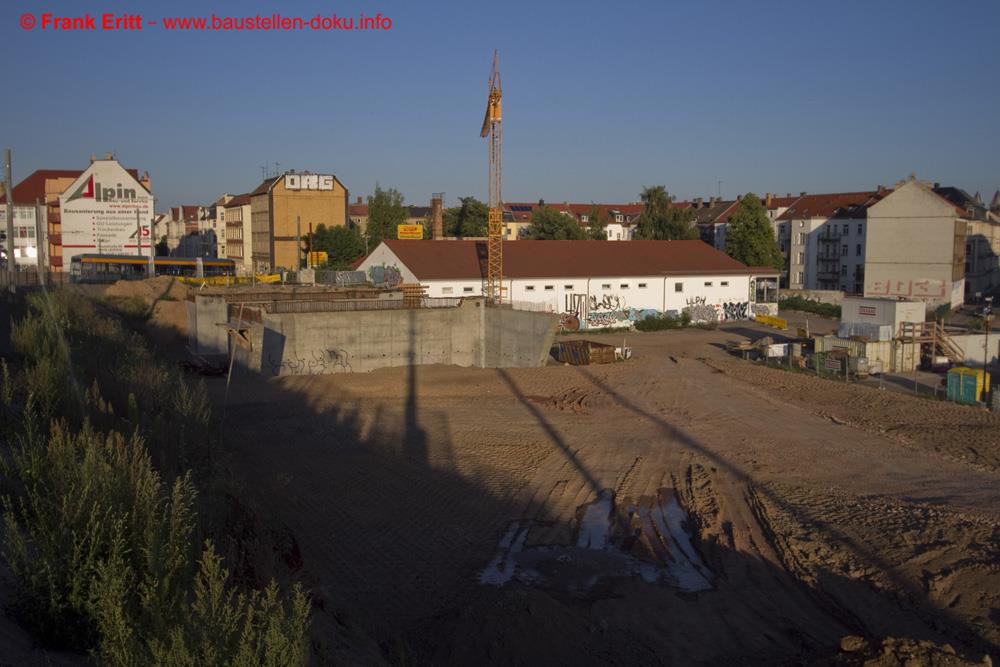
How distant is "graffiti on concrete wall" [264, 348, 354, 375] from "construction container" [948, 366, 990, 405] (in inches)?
870

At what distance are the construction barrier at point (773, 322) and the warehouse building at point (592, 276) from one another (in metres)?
1.67

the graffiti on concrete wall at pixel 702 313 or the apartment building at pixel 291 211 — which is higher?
the apartment building at pixel 291 211

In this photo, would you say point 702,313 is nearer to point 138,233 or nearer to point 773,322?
point 773,322

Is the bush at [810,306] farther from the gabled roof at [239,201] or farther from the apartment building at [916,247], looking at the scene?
the gabled roof at [239,201]

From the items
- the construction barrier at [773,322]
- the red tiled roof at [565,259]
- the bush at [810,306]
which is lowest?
the construction barrier at [773,322]

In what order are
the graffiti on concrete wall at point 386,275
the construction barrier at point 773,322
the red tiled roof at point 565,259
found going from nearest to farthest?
the graffiti on concrete wall at point 386,275 < the red tiled roof at point 565,259 < the construction barrier at point 773,322

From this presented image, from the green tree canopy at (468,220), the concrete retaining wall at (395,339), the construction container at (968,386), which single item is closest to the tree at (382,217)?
the green tree canopy at (468,220)

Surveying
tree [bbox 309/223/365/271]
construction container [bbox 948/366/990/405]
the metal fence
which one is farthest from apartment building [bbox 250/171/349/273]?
construction container [bbox 948/366/990/405]

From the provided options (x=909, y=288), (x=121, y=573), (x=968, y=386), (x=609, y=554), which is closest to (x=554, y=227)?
(x=909, y=288)

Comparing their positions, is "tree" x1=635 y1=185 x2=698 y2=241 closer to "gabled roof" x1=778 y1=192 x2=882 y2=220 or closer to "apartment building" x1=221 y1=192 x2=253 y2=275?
"gabled roof" x1=778 y1=192 x2=882 y2=220

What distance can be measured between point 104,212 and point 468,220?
108 ft

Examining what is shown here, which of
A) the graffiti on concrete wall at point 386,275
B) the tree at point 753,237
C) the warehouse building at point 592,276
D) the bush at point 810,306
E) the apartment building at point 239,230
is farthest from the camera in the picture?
the apartment building at point 239,230

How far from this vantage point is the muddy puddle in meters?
12.9

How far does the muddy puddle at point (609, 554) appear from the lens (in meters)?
12.9
